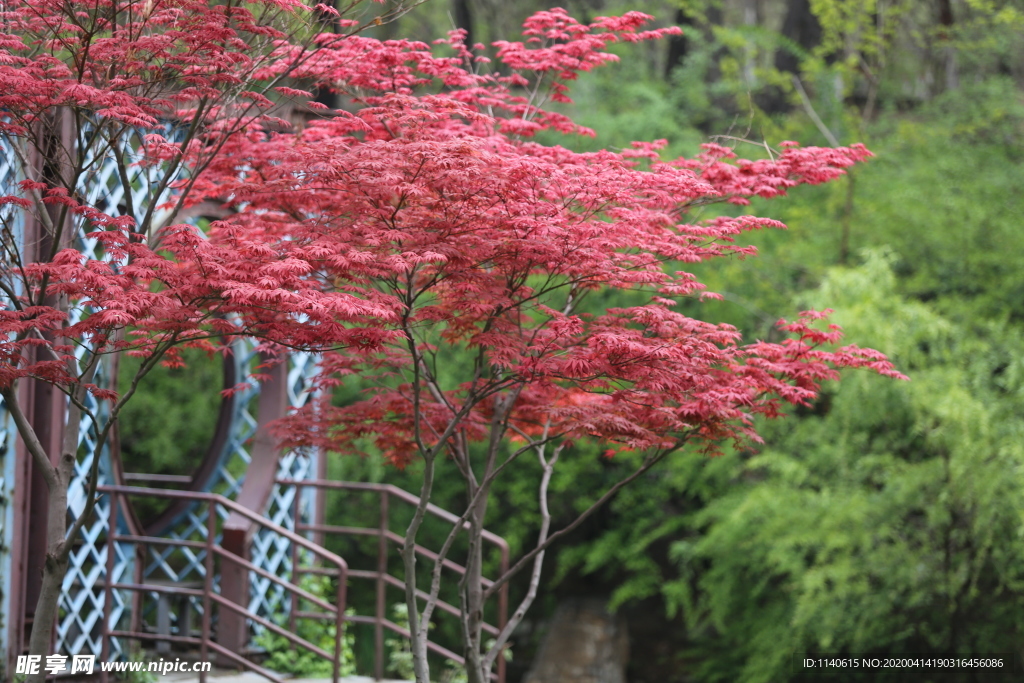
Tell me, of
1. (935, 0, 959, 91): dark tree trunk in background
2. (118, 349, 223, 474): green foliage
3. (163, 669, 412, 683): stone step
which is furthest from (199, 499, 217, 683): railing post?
(935, 0, 959, 91): dark tree trunk in background

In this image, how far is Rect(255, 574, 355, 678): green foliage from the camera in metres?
6.63

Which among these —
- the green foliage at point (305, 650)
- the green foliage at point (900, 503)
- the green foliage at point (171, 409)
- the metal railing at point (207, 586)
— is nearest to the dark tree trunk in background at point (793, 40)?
the green foliage at point (900, 503)

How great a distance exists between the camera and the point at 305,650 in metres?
7.03

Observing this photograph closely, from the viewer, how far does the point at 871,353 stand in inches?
180

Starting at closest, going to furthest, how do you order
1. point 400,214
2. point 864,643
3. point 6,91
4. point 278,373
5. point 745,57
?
point 6,91 < point 400,214 < point 278,373 < point 864,643 < point 745,57

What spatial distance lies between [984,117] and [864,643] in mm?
6061

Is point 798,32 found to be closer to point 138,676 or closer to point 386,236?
point 386,236

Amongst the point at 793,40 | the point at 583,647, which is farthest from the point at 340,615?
the point at 793,40

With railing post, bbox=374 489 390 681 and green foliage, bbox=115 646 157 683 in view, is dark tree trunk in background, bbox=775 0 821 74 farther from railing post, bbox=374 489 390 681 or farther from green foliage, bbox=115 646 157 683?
green foliage, bbox=115 646 157 683

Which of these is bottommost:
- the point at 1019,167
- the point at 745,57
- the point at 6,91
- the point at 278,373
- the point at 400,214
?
the point at 278,373

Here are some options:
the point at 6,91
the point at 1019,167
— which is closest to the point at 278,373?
the point at 6,91

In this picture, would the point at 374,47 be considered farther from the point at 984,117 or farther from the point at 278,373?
the point at 984,117

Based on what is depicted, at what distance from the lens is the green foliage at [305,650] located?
6629 mm

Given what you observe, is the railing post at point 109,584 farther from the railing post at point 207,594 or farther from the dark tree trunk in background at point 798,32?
the dark tree trunk in background at point 798,32
